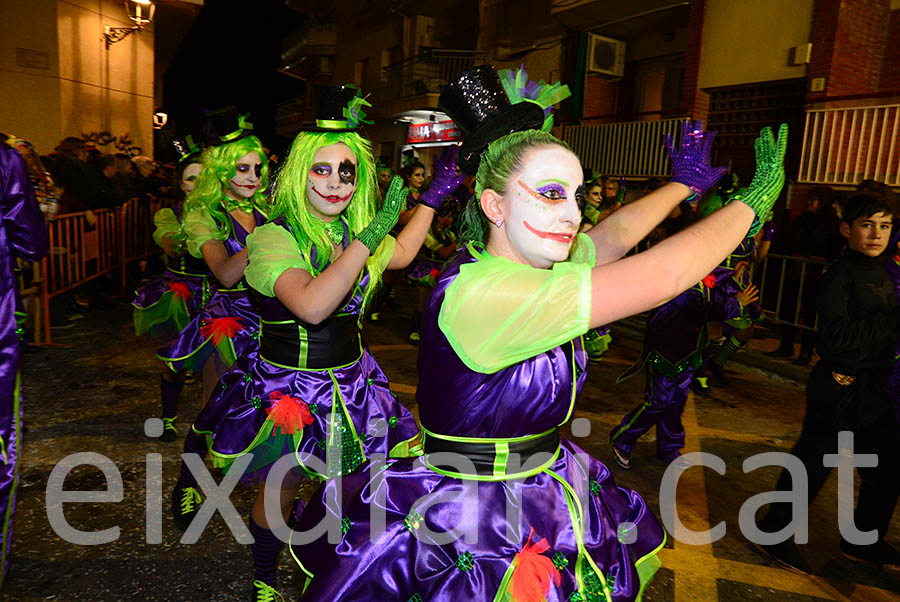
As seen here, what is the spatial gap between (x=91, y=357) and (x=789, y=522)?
6823 millimetres

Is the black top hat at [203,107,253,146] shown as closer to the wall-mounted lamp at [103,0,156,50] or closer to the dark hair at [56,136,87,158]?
the dark hair at [56,136,87,158]

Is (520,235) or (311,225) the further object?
(311,225)

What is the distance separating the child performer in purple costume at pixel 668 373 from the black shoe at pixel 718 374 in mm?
2406

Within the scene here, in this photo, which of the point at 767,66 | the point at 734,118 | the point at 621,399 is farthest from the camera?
the point at 734,118

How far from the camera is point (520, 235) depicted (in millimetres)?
1713

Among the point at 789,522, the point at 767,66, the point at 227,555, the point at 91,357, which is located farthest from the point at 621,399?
the point at 767,66

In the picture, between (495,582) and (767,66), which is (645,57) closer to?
(767,66)

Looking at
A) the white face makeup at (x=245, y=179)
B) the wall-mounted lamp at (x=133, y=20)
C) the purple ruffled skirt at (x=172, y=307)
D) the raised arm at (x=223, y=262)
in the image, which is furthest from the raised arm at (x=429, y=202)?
the wall-mounted lamp at (x=133, y=20)

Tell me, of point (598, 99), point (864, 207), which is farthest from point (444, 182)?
point (598, 99)

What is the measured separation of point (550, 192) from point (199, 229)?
9.23ft

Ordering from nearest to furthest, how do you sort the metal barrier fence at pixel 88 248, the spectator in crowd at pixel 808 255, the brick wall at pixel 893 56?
the metal barrier fence at pixel 88 248 → the spectator in crowd at pixel 808 255 → the brick wall at pixel 893 56

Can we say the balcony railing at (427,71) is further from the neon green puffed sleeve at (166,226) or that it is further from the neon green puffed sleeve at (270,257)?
the neon green puffed sleeve at (270,257)

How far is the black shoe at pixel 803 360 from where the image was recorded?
7880 millimetres

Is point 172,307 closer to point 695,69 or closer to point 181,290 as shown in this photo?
point 181,290
